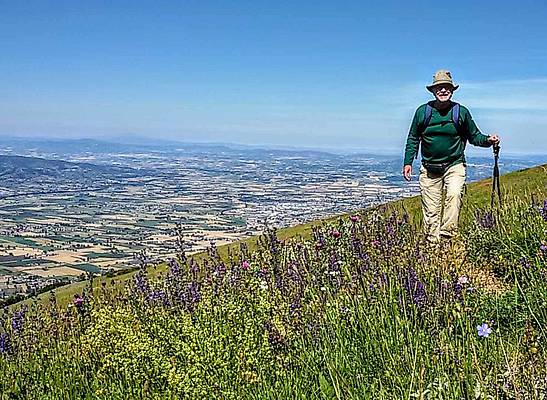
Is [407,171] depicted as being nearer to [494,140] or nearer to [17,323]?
[494,140]

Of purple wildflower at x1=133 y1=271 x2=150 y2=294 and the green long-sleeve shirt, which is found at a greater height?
the green long-sleeve shirt

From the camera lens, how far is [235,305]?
544cm

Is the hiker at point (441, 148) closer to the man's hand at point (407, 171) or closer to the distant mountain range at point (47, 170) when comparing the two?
the man's hand at point (407, 171)

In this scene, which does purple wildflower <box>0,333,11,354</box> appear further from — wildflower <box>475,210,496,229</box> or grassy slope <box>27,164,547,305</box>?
wildflower <box>475,210,496,229</box>

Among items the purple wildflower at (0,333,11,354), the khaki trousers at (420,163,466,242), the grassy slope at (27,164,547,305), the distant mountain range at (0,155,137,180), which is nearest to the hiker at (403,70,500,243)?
the khaki trousers at (420,163,466,242)

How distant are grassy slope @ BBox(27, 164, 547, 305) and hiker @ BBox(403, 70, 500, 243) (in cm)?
149

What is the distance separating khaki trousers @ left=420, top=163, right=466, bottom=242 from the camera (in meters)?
9.72

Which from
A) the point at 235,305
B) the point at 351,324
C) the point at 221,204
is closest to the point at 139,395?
the point at 235,305

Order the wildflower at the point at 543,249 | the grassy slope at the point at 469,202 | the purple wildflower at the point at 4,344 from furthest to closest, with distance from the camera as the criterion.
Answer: the grassy slope at the point at 469,202 → the purple wildflower at the point at 4,344 → the wildflower at the point at 543,249

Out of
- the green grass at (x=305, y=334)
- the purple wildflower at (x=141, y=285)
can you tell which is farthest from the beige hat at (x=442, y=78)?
the purple wildflower at (x=141, y=285)

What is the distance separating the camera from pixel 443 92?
9352 mm

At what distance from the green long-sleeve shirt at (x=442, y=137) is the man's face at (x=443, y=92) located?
0.21m

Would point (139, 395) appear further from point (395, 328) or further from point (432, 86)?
point (432, 86)

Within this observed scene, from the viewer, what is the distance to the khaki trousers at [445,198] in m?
9.72
